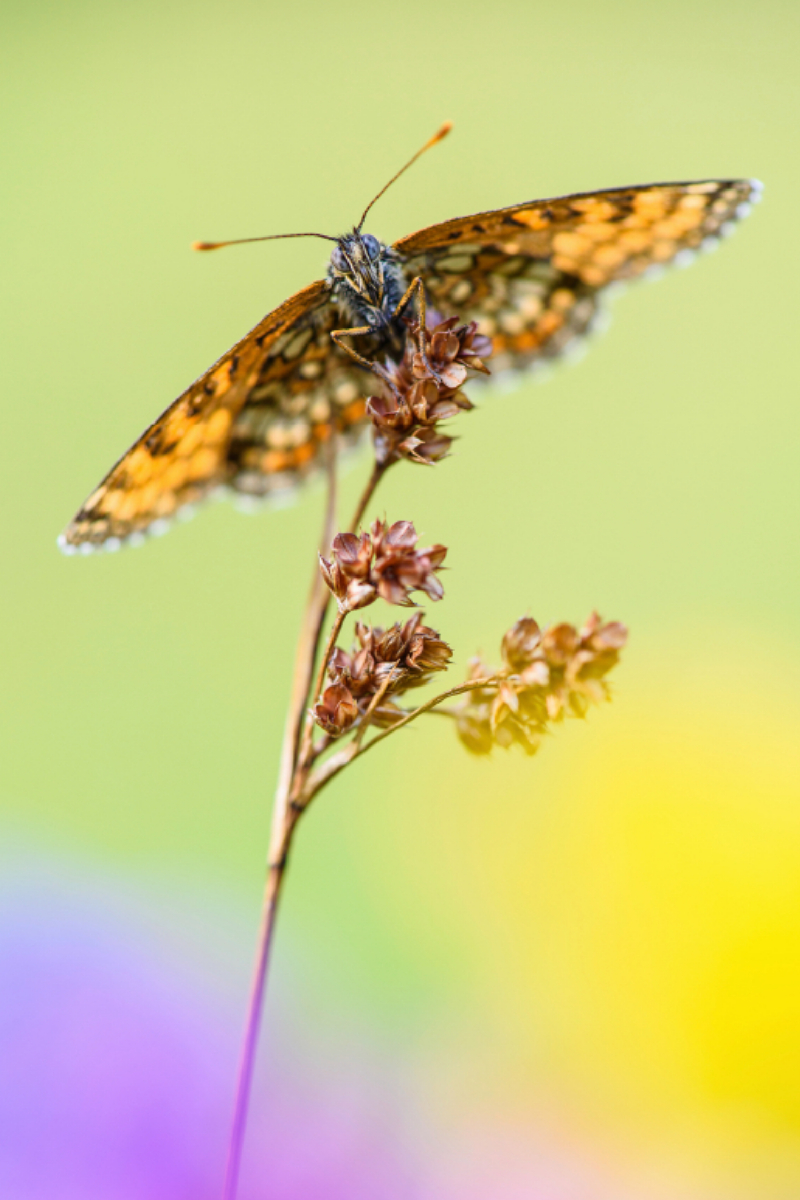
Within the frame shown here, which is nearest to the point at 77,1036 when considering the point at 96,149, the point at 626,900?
the point at 626,900

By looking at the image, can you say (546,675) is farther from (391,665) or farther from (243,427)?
(243,427)

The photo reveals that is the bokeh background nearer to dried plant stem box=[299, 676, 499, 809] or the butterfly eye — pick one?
dried plant stem box=[299, 676, 499, 809]

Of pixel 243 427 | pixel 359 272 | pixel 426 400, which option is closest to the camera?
pixel 426 400

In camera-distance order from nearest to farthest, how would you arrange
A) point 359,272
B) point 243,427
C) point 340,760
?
1. point 340,760
2. point 359,272
3. point 243,427

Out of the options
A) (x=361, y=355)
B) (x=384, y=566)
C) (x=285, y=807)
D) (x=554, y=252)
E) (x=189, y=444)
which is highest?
(x=554, y=252)

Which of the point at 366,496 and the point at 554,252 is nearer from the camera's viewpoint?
the point at 366,496

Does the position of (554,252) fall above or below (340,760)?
above

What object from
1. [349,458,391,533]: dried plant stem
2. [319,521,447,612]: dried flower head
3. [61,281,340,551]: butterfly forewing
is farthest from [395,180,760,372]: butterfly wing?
[319,521,447,612]: dried flower head

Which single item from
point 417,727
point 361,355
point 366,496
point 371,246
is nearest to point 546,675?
point 366,496
